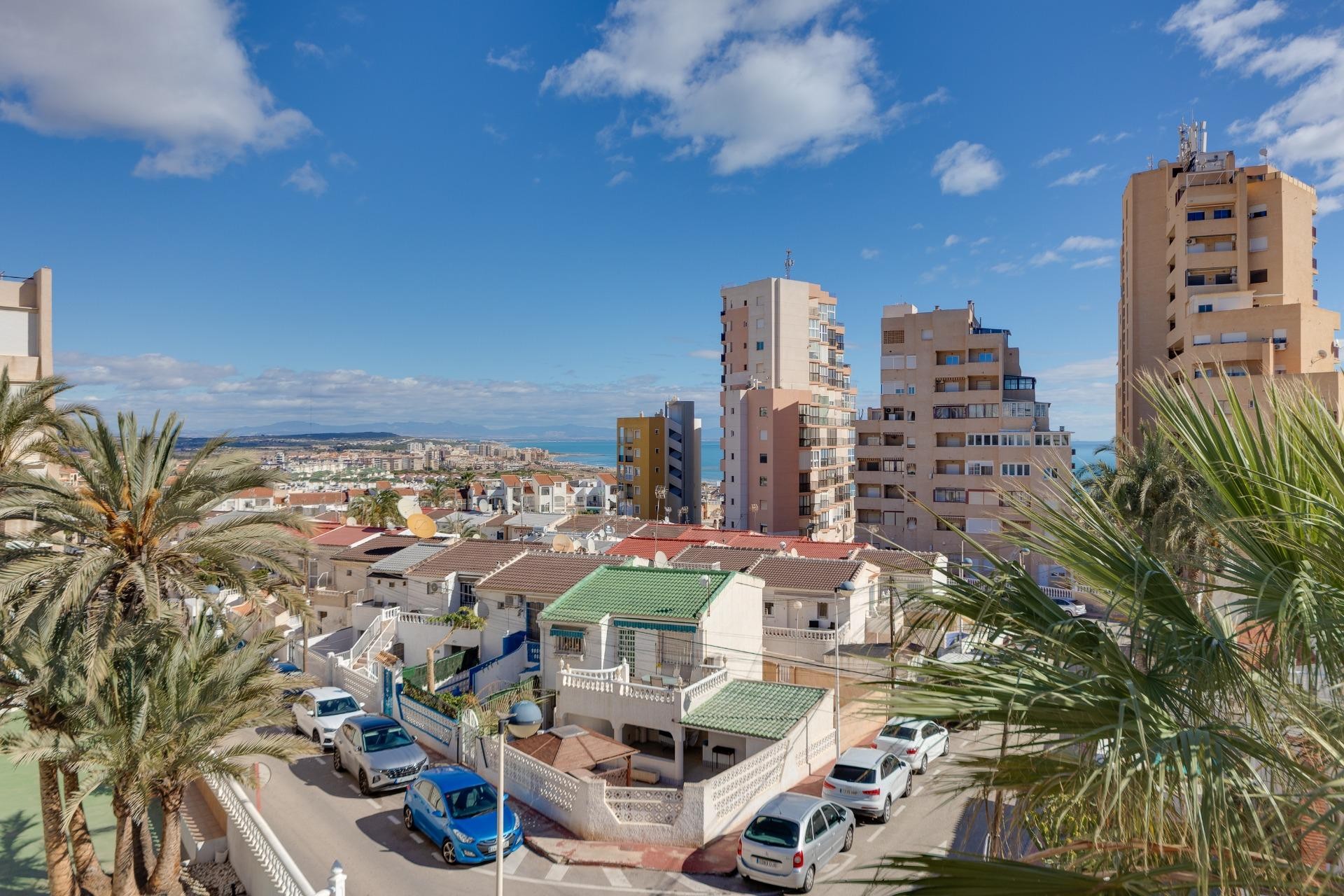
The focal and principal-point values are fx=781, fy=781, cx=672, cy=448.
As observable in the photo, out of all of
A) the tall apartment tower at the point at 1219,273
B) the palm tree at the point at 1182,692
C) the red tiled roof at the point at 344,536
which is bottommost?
the red tiled roof at the point at 344,536

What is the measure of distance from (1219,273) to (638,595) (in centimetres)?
4963

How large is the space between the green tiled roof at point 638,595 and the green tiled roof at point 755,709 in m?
2.53

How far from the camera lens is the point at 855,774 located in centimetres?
1764

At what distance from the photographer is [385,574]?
→ 34.6 m

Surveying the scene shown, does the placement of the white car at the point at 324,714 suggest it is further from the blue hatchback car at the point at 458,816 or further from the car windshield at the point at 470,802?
the car windshield at the point at 470,802

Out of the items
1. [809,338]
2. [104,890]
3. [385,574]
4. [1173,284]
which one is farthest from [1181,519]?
[809,338]

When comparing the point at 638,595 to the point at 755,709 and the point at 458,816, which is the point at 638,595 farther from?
the point at 458,816

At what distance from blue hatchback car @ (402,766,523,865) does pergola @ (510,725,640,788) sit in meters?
1.53

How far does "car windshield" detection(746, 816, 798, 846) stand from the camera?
14086 mm

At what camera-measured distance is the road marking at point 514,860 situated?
15180 mm

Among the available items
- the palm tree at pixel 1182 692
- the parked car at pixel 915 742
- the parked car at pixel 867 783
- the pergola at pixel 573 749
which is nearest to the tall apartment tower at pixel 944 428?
the parked car at pixel 915 742

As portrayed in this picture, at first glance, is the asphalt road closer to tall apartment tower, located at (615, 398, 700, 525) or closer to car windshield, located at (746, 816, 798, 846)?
car windshield, located at (746, 816, 798, 846)

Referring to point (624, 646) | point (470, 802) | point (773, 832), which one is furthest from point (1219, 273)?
point (470, 802)

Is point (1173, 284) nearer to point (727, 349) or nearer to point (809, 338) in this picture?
point (809, 338)
